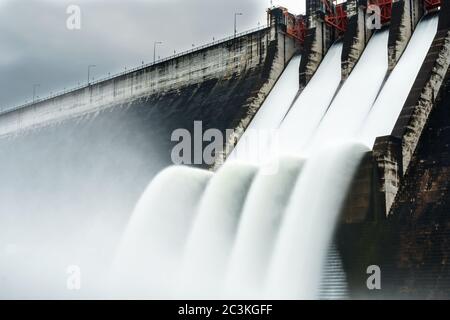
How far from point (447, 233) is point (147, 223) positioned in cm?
1021

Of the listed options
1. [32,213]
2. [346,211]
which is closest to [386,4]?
[346,211]

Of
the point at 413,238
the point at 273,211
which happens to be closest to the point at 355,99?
the point at 273,211

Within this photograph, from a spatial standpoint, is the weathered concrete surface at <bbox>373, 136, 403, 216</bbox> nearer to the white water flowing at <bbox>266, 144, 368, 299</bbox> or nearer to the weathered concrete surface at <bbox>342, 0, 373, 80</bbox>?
the white water flowing at <bbox>266, 144, 368, 299</bbox>

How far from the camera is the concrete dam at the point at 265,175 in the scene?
21297 mm

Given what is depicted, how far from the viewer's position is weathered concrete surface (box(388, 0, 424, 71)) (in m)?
29.0

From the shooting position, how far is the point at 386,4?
32500mm

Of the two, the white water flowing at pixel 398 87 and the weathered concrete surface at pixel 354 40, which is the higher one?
the weathered concrete surface at pixel 354 40

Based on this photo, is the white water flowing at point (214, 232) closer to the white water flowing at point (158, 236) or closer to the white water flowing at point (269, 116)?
the white water flowing at point (158, 236)

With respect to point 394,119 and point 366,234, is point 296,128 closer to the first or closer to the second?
point 394,119

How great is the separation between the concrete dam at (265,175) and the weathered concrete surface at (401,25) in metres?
0.08

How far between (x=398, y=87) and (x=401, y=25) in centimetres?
340

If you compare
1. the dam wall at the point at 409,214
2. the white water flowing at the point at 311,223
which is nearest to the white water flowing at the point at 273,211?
the white water flowing at the point at 311,223

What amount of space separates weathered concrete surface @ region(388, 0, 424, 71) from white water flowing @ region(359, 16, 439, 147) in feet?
0.75
